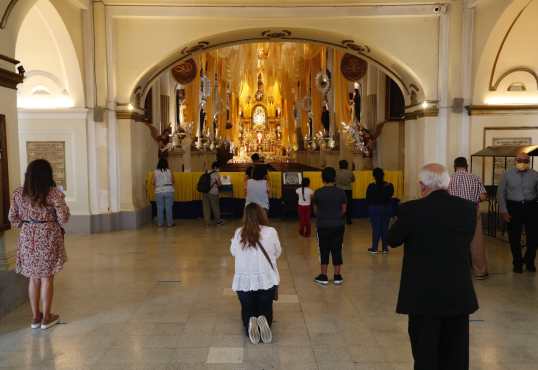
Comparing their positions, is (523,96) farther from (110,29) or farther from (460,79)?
(110,29)

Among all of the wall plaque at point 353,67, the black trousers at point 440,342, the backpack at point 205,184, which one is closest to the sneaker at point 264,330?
the black trousers at point 440,342

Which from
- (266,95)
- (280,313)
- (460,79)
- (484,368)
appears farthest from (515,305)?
(266,95)

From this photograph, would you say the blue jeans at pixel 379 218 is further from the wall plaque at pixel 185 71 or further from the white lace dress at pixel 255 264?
→ the wall plaque at pixel 185 71

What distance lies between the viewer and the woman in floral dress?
4488 millimetres

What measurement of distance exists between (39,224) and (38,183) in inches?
16.1

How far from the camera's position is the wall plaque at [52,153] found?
33.3 feet

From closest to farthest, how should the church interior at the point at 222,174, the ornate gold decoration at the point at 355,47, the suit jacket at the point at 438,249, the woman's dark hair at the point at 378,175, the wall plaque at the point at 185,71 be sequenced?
the suit jacket at the point at 438,249 < the church interior at the point at 222,174 < the woman's dark hair at the point at 378,175 < the ornate gold decoration at the point at 355,47 < the wall plaque at the point at 185,71

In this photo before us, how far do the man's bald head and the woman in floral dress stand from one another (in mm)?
3289

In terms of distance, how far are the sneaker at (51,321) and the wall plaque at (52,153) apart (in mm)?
5830

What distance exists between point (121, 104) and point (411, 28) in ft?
21.2

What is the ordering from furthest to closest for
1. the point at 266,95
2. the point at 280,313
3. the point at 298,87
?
the point at 266,95
the point at 298,87
the point at 280,313

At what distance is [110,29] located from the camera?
10.4 meters

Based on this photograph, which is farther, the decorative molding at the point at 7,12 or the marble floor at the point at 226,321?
the decorative molding at the point at 7,12

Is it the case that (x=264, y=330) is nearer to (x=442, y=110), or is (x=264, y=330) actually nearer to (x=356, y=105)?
(x=442, y=110)
